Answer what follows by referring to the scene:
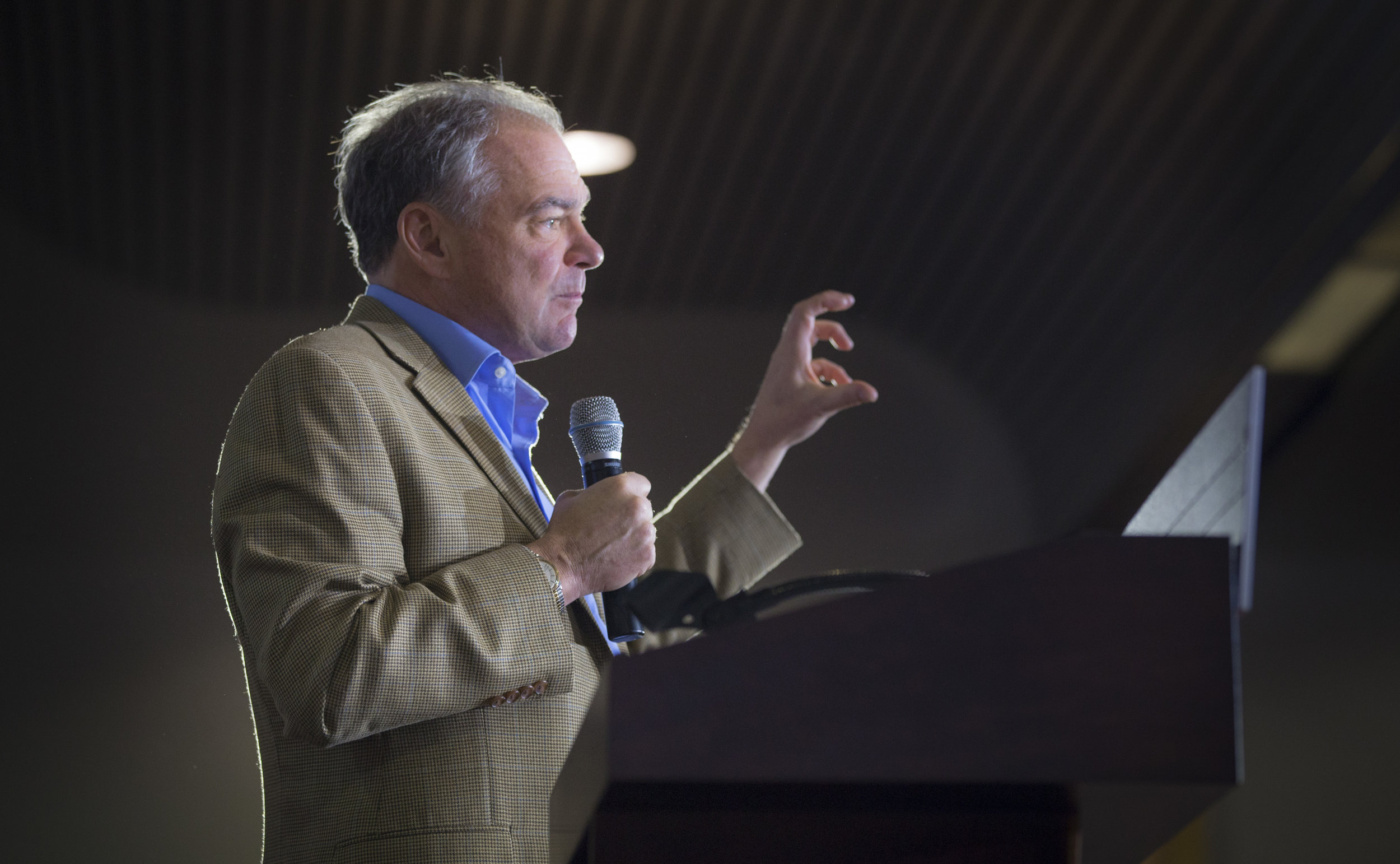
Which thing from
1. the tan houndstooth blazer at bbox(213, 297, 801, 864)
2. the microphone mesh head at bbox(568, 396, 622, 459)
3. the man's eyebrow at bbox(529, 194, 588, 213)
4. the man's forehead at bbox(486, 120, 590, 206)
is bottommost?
the tan houndstooth blazer at bbox(213, 297, 801, 864)

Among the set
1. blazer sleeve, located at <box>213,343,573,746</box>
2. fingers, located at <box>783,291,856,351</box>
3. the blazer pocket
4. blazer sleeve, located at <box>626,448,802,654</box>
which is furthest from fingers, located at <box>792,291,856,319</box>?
the blazer pocket

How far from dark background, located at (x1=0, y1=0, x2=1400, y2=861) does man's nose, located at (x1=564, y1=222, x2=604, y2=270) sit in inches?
33.0

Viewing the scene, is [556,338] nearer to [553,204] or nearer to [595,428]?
[553,204]

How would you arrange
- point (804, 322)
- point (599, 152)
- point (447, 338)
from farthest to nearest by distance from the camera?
1. point (599, 152)
2. point (804, 322)
3. point (447, 338)

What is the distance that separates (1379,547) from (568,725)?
6.27 feet

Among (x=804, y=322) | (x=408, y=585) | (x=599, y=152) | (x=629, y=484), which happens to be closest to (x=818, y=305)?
(x=804, y=322)

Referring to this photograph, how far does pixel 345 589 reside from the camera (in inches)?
36.6

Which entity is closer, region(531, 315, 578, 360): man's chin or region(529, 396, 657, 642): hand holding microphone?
region(529, 396, 657, 642): hand holding microphone

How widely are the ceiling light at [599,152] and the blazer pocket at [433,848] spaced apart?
169 centimetres

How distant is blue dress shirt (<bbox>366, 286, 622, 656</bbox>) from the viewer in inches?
49.8

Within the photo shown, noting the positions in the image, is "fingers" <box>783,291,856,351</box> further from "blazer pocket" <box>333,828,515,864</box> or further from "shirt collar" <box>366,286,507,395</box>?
"blazer pocket" <box>333,828,515,864</box>

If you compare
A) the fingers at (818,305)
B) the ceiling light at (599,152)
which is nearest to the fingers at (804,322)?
the fingers at (818,305)

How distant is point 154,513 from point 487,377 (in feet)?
3.82

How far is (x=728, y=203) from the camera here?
242cm
